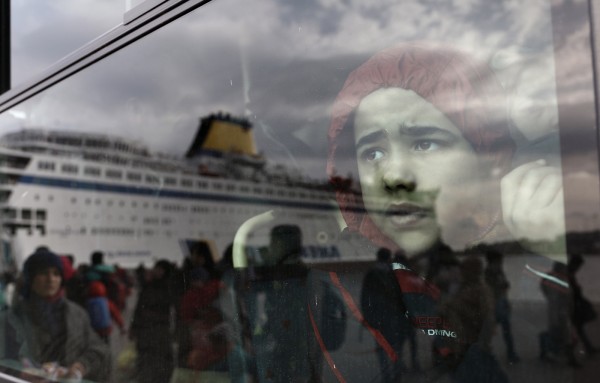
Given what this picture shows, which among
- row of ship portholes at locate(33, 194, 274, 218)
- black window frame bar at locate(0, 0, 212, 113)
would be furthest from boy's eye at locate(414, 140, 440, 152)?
black window frame bar at locate(0, 0, 212, 113)

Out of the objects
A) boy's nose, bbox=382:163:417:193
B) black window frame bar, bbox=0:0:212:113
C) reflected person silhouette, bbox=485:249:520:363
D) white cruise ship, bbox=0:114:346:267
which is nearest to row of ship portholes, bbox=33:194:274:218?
white cruise ship, bbox=0:114:346:267

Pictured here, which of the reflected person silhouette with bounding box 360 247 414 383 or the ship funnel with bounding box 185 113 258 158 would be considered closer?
the reflected person silhouette with bounding box 360 247 414 383

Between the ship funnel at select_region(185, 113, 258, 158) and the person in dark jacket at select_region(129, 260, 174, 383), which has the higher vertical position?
the ship funnel at select_region(185, 113, 258, 158)

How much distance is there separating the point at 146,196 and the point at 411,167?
1006mm

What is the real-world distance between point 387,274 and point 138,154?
3.48 feet

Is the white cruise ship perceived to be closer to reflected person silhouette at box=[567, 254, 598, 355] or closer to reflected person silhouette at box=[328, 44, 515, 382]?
reflected person silhouette at box=[328, 44, 515, 382]

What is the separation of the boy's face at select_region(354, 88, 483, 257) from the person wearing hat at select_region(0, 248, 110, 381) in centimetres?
129

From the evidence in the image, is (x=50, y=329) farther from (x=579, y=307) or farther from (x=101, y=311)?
(x=579, y=307)

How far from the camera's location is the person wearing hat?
2141 mm

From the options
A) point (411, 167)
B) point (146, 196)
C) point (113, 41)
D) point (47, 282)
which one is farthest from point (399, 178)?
point (47, 282)

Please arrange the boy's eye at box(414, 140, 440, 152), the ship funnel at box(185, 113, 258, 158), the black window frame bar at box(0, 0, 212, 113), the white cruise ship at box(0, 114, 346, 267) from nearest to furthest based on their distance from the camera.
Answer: the boy's eye at box(414, 140, 440, 152), the white cruise ship at box(0, 114, 346, 267), the ship funnel at box(185, 113, 258, 158), the black window frame bar at box(0, 0, 212, 113)

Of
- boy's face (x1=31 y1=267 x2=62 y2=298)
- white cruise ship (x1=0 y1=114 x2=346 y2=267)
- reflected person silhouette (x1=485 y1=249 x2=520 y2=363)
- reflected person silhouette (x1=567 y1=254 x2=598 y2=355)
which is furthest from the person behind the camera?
boy's face (x1=31 y1=267 x2=62 y2=298)

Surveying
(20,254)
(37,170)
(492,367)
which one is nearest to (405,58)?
(492,367)

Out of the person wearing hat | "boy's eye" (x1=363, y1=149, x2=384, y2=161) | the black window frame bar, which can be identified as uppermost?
the black window frame bar
